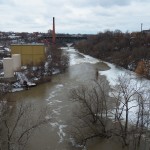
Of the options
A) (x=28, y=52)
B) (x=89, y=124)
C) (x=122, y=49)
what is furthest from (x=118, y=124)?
(x=122, y=49)

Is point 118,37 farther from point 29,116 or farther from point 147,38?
point 29,116

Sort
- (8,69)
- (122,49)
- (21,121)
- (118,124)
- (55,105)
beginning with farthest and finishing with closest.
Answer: (122,49) < (8,69) < (55,105) < (21,121) < (118,124)

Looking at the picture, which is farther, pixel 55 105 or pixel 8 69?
pixel 8 69

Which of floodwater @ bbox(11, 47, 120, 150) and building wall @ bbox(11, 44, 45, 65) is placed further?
building wall @ bbox(11, 44, 45, 65)

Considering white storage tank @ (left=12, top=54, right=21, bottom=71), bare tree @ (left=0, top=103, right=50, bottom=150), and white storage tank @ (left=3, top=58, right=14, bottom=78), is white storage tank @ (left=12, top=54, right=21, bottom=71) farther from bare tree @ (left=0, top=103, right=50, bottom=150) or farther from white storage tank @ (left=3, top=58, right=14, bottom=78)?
bare tree @ (left=0, top=103, right=50, bottom=150)

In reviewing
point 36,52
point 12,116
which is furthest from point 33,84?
point 36,52

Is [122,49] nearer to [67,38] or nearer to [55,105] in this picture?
[55,105]

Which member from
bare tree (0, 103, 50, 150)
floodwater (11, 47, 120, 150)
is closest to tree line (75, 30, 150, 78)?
floodwater (11, 47, 120, 150)

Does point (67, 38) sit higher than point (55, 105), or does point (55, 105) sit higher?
point (67, 38)

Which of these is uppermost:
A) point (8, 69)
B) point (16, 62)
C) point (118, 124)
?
point (16, 62)
